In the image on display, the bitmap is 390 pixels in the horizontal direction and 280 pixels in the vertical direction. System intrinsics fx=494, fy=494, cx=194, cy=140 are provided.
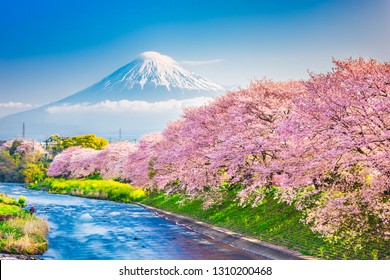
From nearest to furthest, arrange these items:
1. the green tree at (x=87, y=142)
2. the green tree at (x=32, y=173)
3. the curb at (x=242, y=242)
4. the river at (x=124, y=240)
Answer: the curb at (x=242, y=242)
the river at (x=124, y=240)
the green tree at (x=32, y=173)
the green tree at (x=87, y=142)

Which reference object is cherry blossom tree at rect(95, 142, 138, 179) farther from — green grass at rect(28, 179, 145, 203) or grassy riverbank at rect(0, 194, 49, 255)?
grassy riverbank at rect(0, 194, 49, 255)

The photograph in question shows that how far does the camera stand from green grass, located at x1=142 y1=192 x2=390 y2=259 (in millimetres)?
17375

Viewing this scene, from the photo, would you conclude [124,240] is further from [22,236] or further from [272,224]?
[272,224]

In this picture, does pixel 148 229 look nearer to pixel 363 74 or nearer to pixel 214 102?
pixel 214 102

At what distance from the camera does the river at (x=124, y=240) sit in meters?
21.0

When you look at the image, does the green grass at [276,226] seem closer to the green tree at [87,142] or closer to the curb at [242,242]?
the curb at [242,242]

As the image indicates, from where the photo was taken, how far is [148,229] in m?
29.9

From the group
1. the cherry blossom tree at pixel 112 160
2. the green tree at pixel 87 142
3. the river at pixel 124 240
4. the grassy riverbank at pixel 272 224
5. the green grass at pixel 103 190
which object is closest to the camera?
the grassy riverbank at pixel 272 224

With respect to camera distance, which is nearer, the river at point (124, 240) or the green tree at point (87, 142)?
the river at point (124, 240)

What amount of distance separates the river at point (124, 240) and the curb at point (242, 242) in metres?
0.47

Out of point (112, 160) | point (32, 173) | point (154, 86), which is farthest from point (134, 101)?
point (32, 173)

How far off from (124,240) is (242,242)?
6.22 metres

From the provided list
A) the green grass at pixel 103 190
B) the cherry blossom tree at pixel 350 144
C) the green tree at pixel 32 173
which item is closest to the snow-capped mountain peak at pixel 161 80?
the green grass at pixel 103 190

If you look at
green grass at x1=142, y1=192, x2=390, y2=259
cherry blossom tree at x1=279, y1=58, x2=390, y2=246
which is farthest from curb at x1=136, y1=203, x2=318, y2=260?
cherry blossom tree at x1=279, y1=58, x2=390, y2=246
